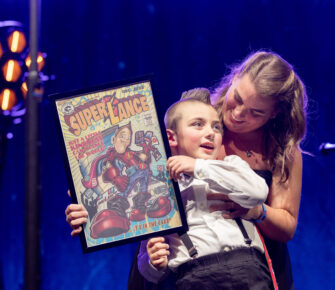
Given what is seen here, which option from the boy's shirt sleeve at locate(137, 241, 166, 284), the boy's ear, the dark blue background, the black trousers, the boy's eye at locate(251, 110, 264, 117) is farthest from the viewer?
the dark blue background

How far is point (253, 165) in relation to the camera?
63.2 inches

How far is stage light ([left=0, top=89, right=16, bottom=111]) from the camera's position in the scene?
2371mm

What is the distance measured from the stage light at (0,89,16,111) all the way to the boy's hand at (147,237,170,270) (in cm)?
138

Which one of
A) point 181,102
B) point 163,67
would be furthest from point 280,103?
point 163,67

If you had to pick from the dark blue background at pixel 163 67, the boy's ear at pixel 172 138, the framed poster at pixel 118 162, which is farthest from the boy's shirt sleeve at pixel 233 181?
the dark blue background at pixel 163 67

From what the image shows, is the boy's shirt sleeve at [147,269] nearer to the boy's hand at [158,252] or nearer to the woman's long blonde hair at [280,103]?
the boy's hand at [158,252]

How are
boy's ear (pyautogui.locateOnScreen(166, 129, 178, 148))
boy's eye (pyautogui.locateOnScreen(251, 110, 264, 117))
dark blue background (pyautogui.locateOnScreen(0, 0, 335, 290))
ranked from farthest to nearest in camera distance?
dark blue background (pyautogui.locateOnScreen(0, 0, 335, 290)), boy's eye (pyautogui.locateOnScreen(251, 110, 264, 117)), boy's ear (pyautogui.locateOnScreen(166, 129, 178, 148))

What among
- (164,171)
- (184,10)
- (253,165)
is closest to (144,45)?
(184,10)

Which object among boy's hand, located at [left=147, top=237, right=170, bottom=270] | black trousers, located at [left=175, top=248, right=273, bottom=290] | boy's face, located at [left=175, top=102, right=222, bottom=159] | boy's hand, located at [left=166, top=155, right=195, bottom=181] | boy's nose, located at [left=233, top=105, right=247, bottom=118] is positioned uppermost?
boy's nose, located at [left=233, top=105, right=247, bottom=118]

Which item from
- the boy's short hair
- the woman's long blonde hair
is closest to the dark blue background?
the woman's long blonde hair

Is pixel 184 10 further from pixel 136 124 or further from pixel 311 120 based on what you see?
pixel 136 124

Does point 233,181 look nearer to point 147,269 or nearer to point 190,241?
point 190,241

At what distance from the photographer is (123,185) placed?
4.35 ft

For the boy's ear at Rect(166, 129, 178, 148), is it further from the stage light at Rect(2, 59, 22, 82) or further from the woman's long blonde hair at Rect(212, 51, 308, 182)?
the stage light at Rect(2, 59, 22, 82)
